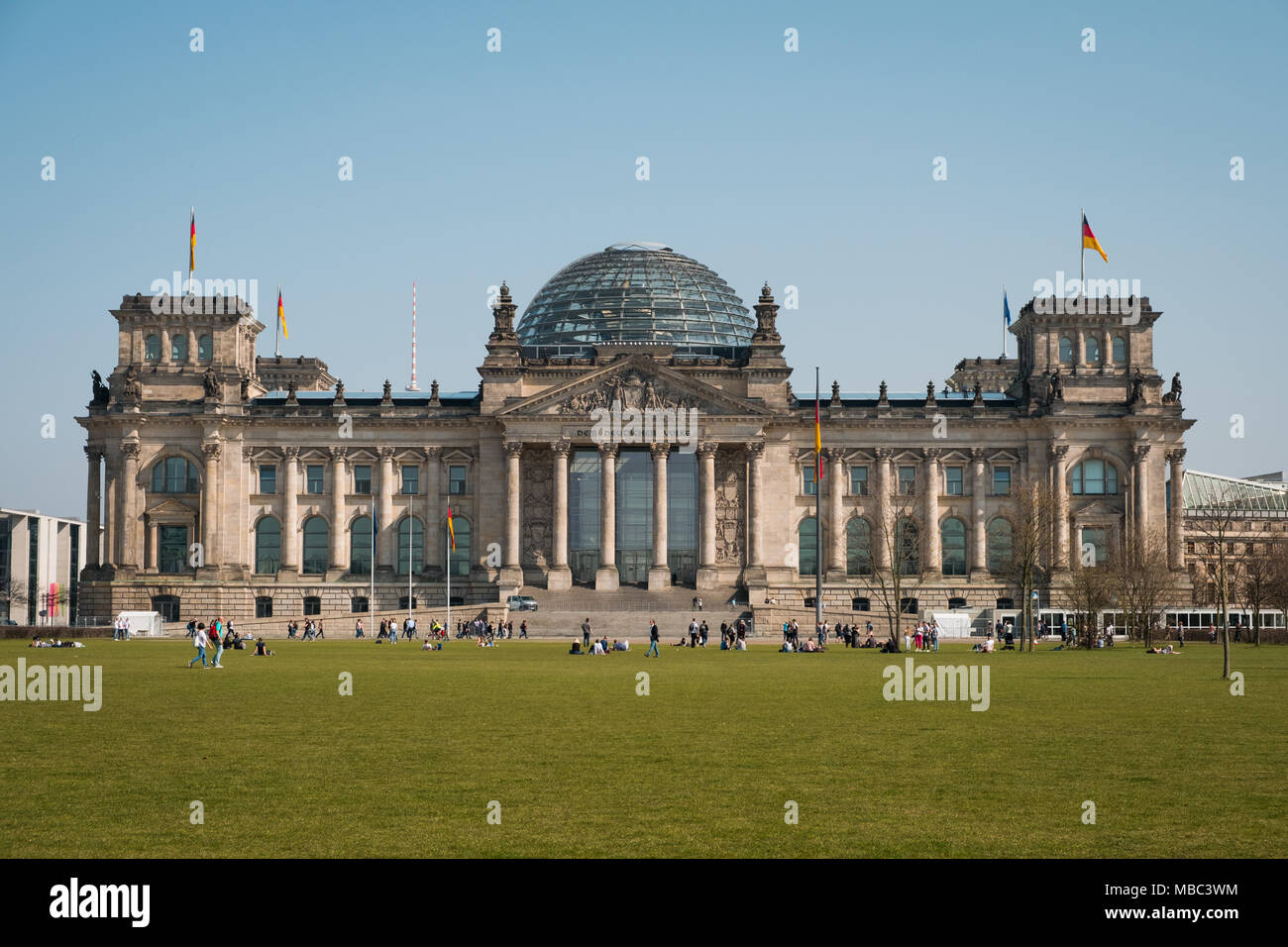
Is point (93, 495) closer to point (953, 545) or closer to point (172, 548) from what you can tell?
point (172, 548)

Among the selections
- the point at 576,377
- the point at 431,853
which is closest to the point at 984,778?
the point at 431,853

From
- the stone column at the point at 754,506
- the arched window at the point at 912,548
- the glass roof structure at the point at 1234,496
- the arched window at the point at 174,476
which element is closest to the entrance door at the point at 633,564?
the stone column at the point at 754,506

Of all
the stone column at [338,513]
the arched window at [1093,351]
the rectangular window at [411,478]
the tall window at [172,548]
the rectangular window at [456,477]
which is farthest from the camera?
the rectangular window at [411,478]

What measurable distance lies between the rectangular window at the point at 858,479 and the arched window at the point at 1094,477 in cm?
1576

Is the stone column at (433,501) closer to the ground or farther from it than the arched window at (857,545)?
farther from it

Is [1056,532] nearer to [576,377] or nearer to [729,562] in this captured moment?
[729,562]

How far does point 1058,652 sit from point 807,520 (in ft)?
155

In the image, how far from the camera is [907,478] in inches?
4803

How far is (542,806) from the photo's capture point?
20.5 meters

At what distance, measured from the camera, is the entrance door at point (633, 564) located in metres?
121

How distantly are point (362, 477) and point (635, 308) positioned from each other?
90.4 feet

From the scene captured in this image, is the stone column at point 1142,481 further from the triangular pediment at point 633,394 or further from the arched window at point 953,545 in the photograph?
the triangular pediment at point 633,394

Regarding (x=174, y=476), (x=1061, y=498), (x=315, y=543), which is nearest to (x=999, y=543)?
(x=1061, y=498)

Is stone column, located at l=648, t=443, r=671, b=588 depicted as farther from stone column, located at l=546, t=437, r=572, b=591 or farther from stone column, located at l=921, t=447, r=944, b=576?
stone column, located at l=921, t=447, r=944, b=576
